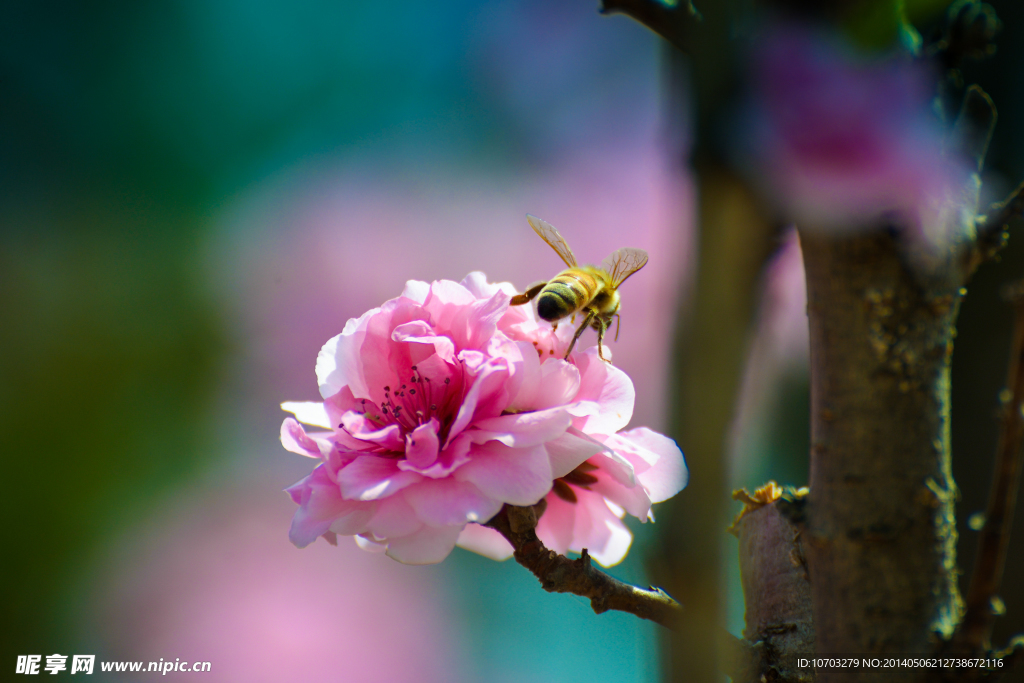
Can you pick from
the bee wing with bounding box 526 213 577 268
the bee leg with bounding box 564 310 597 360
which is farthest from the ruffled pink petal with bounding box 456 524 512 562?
the bee wing with bounding box 526 213 577 268

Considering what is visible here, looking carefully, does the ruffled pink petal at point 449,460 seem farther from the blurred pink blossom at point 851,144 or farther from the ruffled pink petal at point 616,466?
the blurred pink blossom at point 851,144

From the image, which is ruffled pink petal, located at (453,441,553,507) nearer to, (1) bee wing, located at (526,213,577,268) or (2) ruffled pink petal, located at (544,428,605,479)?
(2) ruffled pink petal, located at (544,428,605,479)

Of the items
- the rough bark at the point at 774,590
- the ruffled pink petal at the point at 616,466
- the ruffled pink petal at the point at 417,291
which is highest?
the ruffled pink petal at the point at 417,291

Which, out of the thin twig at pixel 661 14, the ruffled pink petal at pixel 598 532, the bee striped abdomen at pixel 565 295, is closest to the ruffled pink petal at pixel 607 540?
the ruffled pink petal at pixel 598 532

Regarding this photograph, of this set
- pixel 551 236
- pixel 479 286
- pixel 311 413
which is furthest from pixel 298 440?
pixel 551 236

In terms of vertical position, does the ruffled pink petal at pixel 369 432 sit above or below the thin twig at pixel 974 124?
below

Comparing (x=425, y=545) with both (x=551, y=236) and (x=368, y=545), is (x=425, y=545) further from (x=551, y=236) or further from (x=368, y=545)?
(x=551, y=236)

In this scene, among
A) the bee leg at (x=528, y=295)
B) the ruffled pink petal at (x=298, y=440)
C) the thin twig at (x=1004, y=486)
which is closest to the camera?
the thin twig at (x=1004, y=486)
